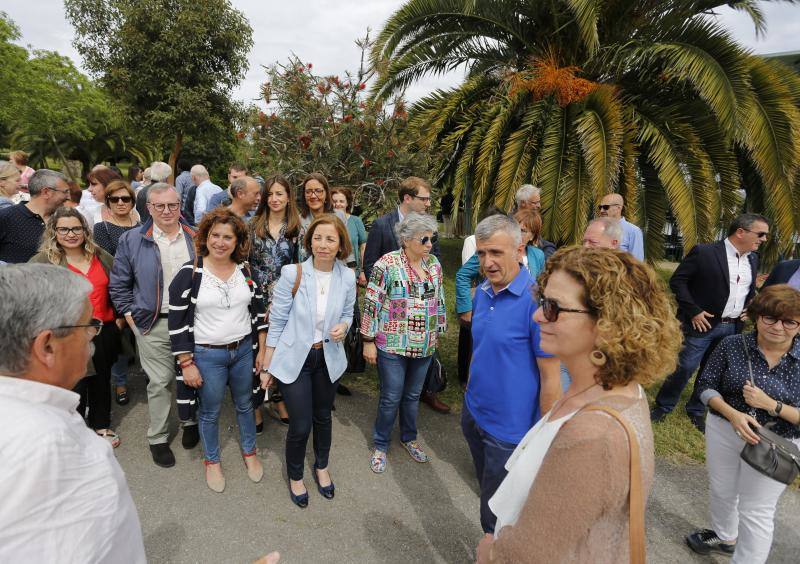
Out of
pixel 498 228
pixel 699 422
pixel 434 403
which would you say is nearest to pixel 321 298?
pixel 498 228

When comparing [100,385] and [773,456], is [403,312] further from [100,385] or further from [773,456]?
[100,385]

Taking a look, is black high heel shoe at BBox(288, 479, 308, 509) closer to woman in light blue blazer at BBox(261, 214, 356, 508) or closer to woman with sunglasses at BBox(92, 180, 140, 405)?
woman in light blue blazer at BBox(261, 214, 356, 508)

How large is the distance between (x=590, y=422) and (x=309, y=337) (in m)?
2.03

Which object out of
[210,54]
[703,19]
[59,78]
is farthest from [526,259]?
[59,78]

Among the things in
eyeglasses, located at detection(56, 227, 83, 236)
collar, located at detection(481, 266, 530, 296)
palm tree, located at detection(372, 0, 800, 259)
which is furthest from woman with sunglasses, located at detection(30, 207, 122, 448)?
palm tree, located at detection(372, 0, 800, 259)

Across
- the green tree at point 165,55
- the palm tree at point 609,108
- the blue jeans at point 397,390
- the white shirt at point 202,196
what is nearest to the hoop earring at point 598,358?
the blue jeans at point 397,390

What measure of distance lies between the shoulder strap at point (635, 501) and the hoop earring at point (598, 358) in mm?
186

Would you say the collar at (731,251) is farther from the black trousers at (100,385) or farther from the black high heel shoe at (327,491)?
the black trousers at (100,385)

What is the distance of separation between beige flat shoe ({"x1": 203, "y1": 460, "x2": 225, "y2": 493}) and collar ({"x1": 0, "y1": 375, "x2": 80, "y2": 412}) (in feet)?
7.22

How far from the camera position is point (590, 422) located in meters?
1.04

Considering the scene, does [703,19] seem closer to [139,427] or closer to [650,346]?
[650,346]

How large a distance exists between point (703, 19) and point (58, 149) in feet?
121

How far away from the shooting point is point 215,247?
285 centimetres

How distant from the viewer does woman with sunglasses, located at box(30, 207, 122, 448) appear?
3154 millimetres
